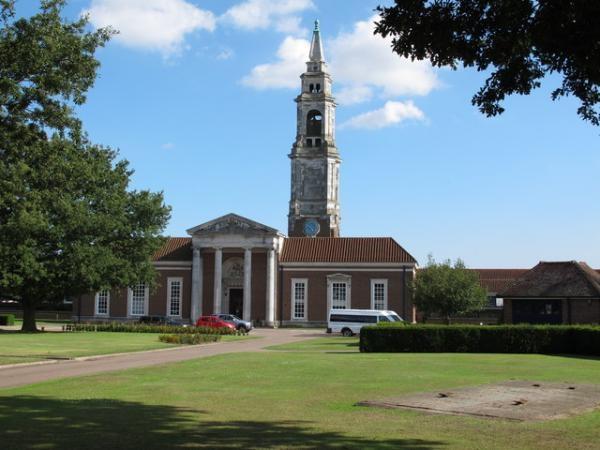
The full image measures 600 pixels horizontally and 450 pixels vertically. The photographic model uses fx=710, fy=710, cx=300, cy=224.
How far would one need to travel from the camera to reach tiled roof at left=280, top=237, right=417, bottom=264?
228ft

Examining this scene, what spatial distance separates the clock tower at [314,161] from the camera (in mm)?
93062

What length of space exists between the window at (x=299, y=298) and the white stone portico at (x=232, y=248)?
226 centimetres

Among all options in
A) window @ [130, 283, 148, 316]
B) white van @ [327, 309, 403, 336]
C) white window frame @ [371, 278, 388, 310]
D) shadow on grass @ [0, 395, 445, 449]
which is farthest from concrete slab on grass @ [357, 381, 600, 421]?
window @ [130, 283, 148, 316]

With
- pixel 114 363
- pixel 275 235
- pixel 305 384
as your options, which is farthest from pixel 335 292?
pixel 305 384

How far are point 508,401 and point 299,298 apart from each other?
2268 inches

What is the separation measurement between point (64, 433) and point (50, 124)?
13879 mm

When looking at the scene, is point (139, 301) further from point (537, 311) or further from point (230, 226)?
point (537, 311)

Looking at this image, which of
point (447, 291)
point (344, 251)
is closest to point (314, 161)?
point (344, 251)

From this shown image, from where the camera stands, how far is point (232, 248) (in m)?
70.8

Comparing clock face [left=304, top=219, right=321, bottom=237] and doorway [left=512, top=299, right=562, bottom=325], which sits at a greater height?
clock face [left=304, top=219, right=321, bottom=237]

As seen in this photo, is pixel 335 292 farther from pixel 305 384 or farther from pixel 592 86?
pixel 592 86

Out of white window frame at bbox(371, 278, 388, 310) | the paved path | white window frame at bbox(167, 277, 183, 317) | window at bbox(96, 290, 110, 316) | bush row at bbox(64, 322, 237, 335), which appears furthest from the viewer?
window at bbox(96, 290, 110, 316)

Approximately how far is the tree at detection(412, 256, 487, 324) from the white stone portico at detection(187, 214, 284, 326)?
15602mm

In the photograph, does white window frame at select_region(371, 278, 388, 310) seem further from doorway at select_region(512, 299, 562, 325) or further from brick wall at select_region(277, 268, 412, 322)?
doorway at select_region(512, 299, 562, 325)
